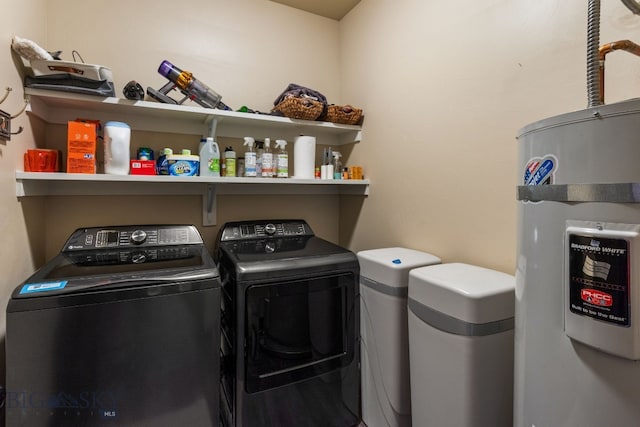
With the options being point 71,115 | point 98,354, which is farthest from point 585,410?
point 71,115

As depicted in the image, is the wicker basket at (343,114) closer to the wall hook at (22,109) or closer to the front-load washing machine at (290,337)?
the front-load washing machine at (290,337)

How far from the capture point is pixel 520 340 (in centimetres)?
84

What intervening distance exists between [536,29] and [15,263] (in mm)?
2249

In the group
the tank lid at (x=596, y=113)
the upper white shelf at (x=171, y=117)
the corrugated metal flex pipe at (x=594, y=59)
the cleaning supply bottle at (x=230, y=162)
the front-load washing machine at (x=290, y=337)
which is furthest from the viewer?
the cleaning supply bottle at (x=230, y=162)

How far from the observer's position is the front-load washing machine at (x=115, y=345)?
983 millimetres

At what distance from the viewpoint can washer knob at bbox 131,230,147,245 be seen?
1.60 meters

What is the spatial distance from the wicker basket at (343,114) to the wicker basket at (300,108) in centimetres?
9

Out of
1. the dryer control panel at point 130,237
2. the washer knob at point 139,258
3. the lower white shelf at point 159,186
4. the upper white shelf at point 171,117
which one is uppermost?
the upper white shelf at point 171,117

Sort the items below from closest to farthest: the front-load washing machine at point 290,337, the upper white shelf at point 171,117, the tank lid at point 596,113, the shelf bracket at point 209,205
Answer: the tank lid at point 596,113
the front-load washing machine at point 290,337
the upper white shelf at point 171,117
the shelf bracket at point 209,205

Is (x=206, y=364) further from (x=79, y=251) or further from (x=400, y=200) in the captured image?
(x=400, y=200)

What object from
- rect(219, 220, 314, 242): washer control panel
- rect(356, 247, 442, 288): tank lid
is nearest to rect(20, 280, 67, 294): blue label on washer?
rect(219, 220, 314, 242): washer control panel

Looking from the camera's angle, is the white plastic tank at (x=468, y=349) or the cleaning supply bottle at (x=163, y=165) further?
the cleaning supply bottle at (x=163, y=165)

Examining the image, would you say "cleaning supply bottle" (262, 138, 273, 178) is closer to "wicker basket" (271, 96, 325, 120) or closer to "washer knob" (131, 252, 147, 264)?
"wicker basket" (271, 96, 325, 120)

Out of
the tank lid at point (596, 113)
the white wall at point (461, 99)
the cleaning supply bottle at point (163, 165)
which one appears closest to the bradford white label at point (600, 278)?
the tank lid at point (596, 113)
